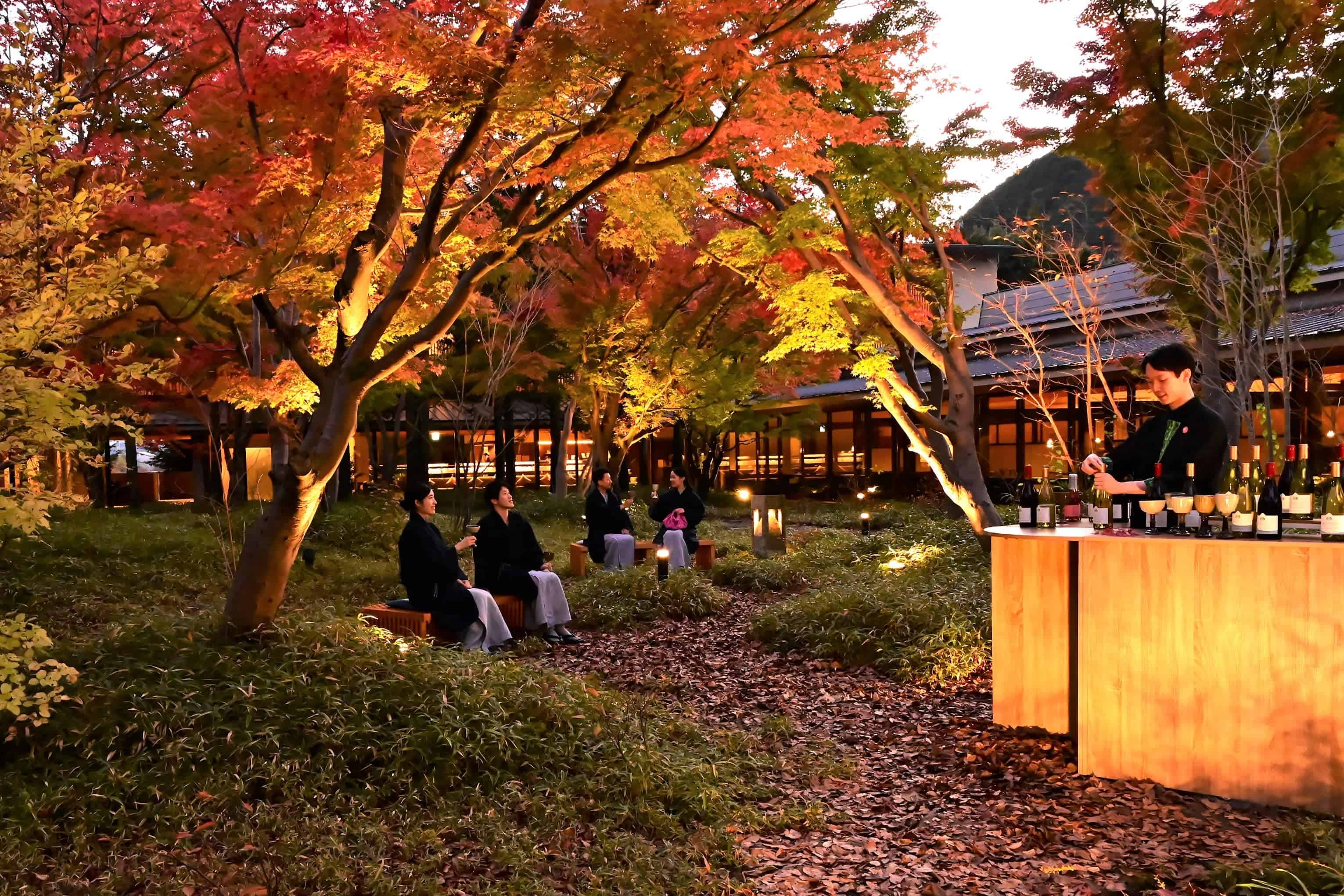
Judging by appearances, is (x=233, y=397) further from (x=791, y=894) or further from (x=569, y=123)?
(x=791, y=894)

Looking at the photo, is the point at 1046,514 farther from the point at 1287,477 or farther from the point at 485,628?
the point at 485,628

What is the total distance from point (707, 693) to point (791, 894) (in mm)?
3197

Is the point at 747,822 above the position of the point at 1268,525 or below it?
below

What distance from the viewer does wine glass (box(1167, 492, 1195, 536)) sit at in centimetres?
440

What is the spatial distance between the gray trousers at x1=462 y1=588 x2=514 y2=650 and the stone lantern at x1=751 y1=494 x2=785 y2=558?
6377 millimetres

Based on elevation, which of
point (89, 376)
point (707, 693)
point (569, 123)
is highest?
point (569, 123)

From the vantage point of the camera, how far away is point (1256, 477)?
14.7 ft

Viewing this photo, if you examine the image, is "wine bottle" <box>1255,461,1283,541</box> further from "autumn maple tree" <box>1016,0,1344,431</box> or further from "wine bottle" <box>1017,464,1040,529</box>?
"autumn maple tree" <box>1016,0,1344,431</box>

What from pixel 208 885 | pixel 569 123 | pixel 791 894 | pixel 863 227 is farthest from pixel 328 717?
pixel 863 227

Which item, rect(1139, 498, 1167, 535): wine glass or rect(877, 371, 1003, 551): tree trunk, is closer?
rect(1139, 498, 1167, 535): wine glass

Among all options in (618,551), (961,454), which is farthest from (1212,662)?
(618,551)

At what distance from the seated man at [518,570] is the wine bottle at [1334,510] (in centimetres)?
594

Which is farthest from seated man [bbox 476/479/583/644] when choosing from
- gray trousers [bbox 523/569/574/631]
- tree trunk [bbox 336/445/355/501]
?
tree trunk [bbox 336/445/355/501]

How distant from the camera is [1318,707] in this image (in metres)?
4.03
